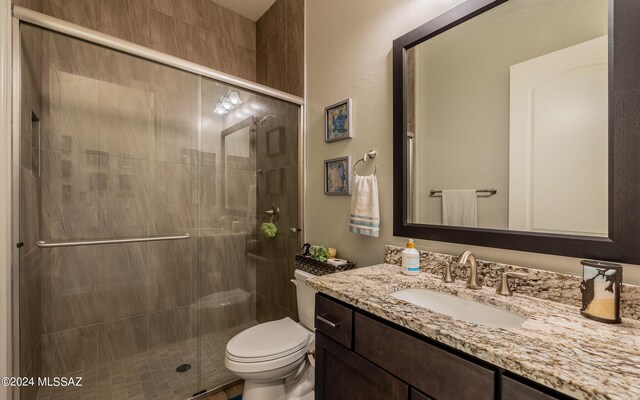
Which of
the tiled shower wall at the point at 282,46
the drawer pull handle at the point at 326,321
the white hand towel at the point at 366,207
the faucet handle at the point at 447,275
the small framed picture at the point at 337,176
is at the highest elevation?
the tiled shower wall at the point at 282,46

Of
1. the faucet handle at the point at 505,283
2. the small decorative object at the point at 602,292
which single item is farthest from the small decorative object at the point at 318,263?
the small decorative object at the point at 602,292

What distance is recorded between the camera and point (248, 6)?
7.98 ft

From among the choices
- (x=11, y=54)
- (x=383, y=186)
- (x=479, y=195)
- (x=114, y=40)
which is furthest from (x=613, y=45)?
(x=11, y=54)

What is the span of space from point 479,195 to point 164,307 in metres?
2.09

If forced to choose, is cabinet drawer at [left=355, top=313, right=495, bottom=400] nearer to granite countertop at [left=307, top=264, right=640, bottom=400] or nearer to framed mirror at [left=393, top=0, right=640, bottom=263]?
granite countertop at [left=307, top=264, right=640, bottom=400]

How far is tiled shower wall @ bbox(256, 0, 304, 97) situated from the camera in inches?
A: 83.1

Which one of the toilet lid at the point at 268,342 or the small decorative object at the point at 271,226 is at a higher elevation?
the small decorative object at the point at 271,226

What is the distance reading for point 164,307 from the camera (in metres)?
1.94

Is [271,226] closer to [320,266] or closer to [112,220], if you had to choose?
[320,266]

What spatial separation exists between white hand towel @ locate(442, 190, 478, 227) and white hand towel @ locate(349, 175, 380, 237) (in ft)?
1.10

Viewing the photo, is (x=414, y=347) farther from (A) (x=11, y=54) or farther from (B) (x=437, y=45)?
(A) (x=11, y=54)

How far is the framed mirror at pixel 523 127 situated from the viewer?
793 millimetres

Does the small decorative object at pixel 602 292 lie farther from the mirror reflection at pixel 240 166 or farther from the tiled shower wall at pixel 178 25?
the tiled shower wall at pixel 178 25

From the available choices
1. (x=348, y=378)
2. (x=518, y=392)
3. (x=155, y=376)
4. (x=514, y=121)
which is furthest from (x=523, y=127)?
(x=155, y=376)
